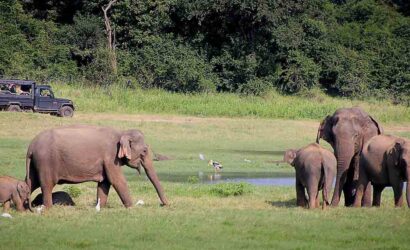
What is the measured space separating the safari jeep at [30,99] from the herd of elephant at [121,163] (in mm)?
23531

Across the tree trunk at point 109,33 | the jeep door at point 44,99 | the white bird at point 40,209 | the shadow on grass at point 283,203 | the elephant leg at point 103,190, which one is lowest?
the jeep door at point 44,99

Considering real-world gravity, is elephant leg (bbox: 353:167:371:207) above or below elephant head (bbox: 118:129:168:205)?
below

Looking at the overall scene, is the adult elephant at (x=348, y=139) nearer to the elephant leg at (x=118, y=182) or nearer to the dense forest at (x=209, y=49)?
the elephant leg at (x=118, y=182)

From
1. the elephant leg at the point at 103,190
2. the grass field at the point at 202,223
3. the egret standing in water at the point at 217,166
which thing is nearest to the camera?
the grass field at the point at 202,223

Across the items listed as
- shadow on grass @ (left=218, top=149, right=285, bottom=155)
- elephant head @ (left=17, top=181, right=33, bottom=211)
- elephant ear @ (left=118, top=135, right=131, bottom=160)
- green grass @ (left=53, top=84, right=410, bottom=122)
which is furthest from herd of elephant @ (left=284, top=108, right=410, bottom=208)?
green grass @ (left=53, top=84, right=410, bottom=122)

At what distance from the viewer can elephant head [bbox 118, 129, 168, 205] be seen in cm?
1733

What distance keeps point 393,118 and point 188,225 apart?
32.0 meters

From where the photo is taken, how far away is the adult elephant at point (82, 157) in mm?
17172

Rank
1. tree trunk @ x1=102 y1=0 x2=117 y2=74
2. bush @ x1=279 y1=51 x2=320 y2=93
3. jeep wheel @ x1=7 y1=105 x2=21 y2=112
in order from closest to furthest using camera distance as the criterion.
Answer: jeep wheel @ x1=7 y1=105 x2=21 y2=112 < bush @ x1=279 y1=51 x2=320 y2=93 < tree trunk @ x1=102 y1=0 x2=117 y2=74

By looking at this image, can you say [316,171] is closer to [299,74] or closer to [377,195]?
[377,195]

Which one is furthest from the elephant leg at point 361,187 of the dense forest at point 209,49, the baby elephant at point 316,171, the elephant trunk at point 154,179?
the dense forest at point 209,49

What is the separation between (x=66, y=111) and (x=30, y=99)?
2141 mm

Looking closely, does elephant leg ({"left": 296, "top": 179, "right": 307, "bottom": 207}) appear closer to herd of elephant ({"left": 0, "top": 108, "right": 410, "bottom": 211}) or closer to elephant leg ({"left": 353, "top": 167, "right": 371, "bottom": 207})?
herd of elephant ({"left": 0, "top": 108, "right": 410, "bottom": 211})

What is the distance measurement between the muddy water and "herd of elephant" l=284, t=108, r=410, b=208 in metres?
6.03
